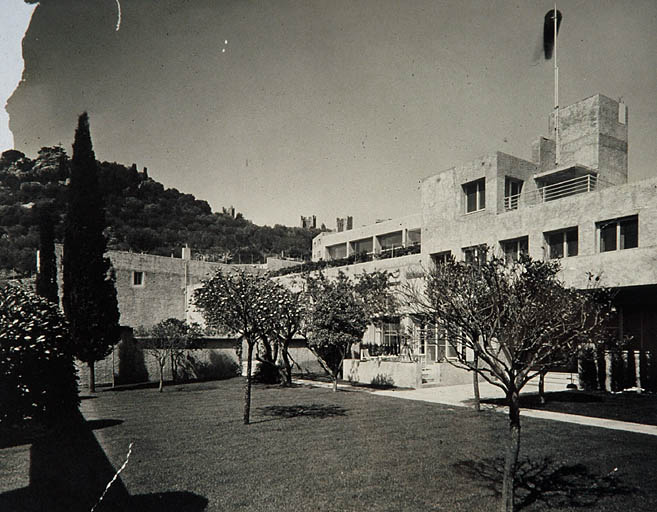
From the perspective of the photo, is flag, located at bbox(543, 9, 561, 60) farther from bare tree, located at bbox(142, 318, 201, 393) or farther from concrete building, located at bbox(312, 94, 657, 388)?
bare tree, located at bbox(142, 318, 201, 393)

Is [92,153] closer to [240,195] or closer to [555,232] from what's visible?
[240,195]

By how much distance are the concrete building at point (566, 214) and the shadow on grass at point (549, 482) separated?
8.46 metres

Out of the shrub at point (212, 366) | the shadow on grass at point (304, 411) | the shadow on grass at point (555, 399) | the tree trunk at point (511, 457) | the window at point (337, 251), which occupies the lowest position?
the shrub at point (212, 366)

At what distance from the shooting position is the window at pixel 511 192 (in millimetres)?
24753

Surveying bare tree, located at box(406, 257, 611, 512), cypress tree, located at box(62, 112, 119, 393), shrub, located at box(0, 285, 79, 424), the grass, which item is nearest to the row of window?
the grass

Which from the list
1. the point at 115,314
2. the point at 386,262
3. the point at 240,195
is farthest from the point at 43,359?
the point at 386,262

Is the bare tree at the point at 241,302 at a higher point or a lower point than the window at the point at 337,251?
lower

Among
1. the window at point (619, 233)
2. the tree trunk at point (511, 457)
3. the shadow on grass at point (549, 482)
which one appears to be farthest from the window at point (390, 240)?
the tree trunk at point (511, 457)

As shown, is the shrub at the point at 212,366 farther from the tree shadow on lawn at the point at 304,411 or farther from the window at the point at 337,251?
the window at the point at 337,251

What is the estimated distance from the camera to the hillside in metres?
33.5

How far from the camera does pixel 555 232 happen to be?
20.7 meters

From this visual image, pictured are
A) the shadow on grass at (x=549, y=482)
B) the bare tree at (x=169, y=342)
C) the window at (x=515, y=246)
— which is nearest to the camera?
the shadow on grass at (x=549, y=482)

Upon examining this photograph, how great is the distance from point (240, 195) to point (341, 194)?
143 inches

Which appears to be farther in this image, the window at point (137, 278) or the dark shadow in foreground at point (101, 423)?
the window at point (137, 278)
